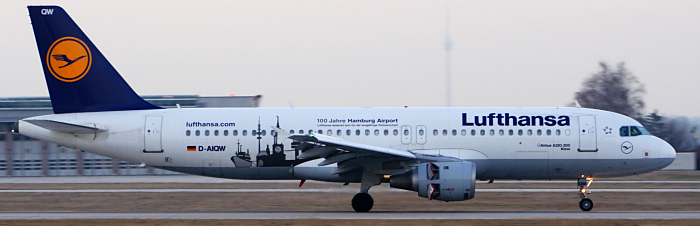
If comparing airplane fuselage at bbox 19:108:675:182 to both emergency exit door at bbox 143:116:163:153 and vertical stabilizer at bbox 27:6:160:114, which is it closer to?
emergency exit door at bbox 143:116:163:153

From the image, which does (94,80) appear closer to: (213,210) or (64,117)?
(64,117)

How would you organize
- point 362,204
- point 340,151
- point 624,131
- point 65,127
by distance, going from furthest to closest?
point 624,131 → point 65,127 → point 362,204 → point 340,151

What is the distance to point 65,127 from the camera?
71.2 feet

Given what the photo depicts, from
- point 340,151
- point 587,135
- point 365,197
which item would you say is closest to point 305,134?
point 340,151

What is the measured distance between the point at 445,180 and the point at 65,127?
35.3ft

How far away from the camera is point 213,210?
884 inches

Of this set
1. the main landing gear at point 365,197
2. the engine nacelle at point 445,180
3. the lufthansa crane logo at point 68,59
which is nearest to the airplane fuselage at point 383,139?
the main landing gear at point 365,197

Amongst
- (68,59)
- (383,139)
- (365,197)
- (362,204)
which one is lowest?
(362,204)

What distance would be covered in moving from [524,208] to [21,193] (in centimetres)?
1908

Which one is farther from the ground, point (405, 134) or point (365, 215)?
point (405, 134)

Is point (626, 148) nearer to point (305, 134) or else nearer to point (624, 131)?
point (624, 131)

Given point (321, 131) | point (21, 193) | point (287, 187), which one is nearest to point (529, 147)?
point (321, 131)

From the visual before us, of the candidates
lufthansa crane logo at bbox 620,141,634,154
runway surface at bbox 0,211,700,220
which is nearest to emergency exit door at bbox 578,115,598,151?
lufthansa crane logo at bbox 620,141,634,154

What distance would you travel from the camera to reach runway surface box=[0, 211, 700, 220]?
19469mm
